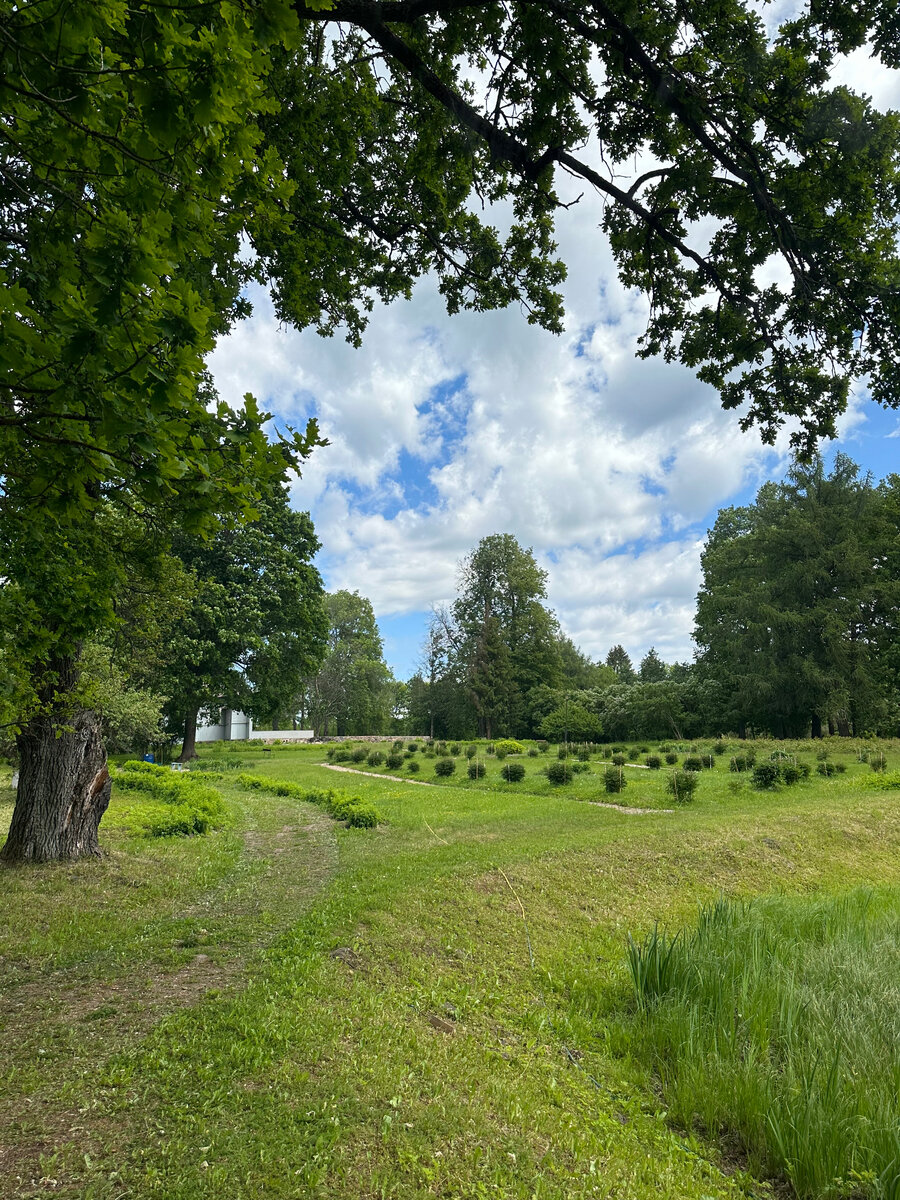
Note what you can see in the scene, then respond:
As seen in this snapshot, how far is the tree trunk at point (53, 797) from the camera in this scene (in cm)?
764

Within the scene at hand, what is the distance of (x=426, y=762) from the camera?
25203mm

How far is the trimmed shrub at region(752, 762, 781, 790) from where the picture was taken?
16297 mm

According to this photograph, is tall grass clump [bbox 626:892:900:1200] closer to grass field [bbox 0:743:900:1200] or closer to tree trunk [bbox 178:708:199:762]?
grass field [bbox 0:743:900:1200]

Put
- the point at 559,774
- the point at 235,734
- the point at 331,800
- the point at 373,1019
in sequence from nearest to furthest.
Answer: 1. the point at 373,1019
2. the point at 331,800
3. the point at 559,774
4. the point at 235,734

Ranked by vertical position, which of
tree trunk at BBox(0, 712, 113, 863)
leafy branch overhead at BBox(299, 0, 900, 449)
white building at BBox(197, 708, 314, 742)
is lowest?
white building at BBox(197, 708, 314, 742)

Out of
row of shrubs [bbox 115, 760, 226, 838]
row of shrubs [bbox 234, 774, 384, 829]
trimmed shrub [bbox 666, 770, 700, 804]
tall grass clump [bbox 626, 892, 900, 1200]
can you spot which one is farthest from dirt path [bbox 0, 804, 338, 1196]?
trimmed shrub [bbox 666, 770, 700, 804]

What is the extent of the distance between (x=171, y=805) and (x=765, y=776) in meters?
15.0

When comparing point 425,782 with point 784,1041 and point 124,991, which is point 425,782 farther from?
point 784,1041

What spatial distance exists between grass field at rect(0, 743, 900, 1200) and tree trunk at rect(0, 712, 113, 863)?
1.34 ft

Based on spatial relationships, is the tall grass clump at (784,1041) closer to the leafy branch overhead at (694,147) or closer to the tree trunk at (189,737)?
the leafy branch overhead at (694,147)

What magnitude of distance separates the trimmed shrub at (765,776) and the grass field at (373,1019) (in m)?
6.26

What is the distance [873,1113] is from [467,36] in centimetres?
891

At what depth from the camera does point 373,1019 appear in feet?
14.2

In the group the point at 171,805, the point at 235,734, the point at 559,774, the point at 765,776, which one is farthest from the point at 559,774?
the point at 235,734
